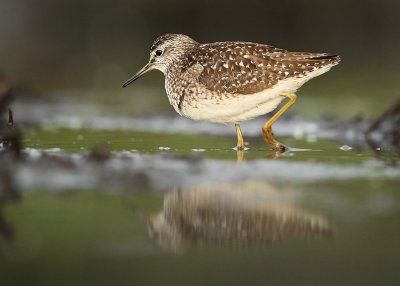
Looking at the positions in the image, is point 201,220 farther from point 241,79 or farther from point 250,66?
point 250,66

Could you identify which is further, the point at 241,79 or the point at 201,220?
the point at 241,79

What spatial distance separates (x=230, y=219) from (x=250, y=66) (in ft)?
12.2

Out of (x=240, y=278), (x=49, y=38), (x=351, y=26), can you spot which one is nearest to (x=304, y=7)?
(x=351, y=26)

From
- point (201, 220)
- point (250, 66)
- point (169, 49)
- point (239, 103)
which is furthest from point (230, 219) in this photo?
point (169, 49)

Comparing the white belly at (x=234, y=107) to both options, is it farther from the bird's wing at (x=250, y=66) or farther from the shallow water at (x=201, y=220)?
the shallow water at (x=201, y=220)

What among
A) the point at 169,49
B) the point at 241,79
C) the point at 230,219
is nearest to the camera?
the point at 230,219

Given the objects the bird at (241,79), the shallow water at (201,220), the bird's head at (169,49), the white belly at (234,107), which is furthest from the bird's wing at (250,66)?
the bird's head at (169,49)

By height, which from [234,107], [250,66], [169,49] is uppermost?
[169,49]

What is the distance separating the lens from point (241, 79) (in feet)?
33.2

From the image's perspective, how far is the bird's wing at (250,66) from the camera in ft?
33.1

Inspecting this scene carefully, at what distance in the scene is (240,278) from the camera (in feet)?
17.9

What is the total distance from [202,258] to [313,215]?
4.50 ft

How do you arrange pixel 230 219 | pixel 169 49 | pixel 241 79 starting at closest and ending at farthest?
1. pixel 230 219
2. pixel 241 79
3. pixel 169 49

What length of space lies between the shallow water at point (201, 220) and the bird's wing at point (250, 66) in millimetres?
883
